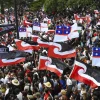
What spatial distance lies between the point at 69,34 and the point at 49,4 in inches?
881

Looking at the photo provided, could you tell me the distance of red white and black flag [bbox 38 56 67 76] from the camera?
39.6 ft

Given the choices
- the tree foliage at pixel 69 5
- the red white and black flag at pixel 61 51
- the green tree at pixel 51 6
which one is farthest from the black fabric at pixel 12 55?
the green tree at pixel 51 6

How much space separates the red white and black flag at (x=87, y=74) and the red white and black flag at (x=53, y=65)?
160cm

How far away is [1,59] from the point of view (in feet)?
46.4

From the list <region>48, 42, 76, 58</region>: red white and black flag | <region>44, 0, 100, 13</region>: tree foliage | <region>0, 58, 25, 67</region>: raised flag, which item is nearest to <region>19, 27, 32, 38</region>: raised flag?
<region>0, 58, 25, 67</region>: raised flag

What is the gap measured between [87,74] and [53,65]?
2.34 meters

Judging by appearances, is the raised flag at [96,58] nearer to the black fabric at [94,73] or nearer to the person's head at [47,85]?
the black fabric at [94,73]

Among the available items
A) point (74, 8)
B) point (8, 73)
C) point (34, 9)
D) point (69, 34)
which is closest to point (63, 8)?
point (74, 8)

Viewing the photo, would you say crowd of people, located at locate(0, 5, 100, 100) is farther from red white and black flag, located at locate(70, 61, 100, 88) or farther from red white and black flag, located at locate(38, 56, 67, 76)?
red white and black flag, located at locate(70, 61, 100, 88)

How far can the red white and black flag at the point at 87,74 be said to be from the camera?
9.87m

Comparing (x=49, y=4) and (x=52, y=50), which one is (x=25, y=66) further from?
(x=49, y=4)

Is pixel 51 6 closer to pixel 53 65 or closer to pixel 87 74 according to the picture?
pixel 53 65

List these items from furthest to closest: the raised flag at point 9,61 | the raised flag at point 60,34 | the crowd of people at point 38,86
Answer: the raised flag at point 60,34
the raised flag at point 9,61
the crowd of people at point 38,86

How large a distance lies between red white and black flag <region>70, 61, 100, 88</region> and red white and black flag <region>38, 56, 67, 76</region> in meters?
1.60
